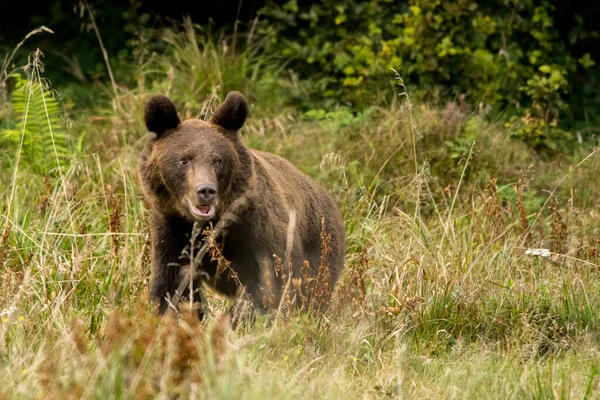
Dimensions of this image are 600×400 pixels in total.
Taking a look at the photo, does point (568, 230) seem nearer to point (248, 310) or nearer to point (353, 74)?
point (248, 310)

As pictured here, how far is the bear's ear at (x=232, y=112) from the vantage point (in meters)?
6.34

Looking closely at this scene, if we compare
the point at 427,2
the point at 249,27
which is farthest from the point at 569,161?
the point at 249,27

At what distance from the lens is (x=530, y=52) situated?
449 inches

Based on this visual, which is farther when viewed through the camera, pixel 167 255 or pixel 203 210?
pixel 167 255

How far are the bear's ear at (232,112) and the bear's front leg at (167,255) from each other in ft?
2.28

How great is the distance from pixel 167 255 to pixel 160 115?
86cm

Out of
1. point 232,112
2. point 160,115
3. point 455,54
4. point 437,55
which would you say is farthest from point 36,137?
point 455,54

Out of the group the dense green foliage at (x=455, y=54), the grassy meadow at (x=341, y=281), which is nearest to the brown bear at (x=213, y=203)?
the grassy meadow at (x=341, y=281)

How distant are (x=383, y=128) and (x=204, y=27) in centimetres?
402

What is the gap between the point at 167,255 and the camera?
6.17 m

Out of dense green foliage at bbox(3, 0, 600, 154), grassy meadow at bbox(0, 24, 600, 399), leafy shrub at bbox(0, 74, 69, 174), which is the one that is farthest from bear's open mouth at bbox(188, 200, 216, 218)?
dense green foliage at bbox(3, 0, 600, 154)

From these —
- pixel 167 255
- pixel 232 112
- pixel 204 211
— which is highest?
pixel 232 112

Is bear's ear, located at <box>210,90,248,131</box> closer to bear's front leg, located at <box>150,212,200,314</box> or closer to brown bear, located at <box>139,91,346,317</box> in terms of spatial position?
brown bear, located at <box>139,91,346,317</box>

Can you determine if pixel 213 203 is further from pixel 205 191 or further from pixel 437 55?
pixel 437 55
